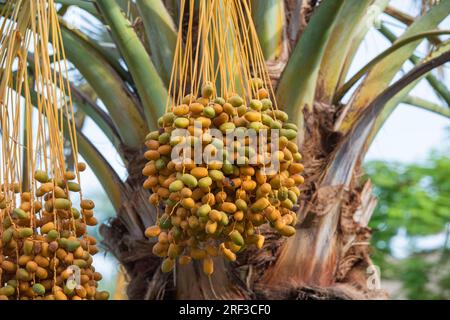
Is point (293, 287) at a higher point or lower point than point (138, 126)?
lower

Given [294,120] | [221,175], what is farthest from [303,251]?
[221,175]

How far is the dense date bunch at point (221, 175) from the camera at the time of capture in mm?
1358

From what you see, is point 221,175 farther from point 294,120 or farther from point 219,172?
point 294,120

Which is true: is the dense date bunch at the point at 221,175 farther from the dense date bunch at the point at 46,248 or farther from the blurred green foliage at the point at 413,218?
the blurred green foliage at the point at 413,218

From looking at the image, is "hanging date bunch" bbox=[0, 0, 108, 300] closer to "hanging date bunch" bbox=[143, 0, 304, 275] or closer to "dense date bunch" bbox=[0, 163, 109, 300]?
"dense date bunch" bbox=[0, 163, 109, 300]

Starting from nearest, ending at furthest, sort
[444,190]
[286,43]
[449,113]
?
[286,43]
[449,113]
[444,190]

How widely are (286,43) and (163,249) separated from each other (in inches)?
40.0

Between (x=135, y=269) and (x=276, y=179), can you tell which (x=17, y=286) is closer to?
(x=276, y=179)

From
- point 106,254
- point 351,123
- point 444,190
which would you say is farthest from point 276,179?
point 444,190

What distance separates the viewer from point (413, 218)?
7.97m

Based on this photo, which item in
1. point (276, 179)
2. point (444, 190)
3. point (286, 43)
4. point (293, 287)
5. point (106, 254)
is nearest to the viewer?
point (276, 179)

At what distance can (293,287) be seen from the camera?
2.08m

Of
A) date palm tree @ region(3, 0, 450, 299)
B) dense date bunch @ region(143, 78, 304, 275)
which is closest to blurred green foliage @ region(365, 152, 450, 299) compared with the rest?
date palm tree @ region(3, 0, 450, 299)

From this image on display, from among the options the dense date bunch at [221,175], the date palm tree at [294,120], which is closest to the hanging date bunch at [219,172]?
the dense date bunch at [221,175]
